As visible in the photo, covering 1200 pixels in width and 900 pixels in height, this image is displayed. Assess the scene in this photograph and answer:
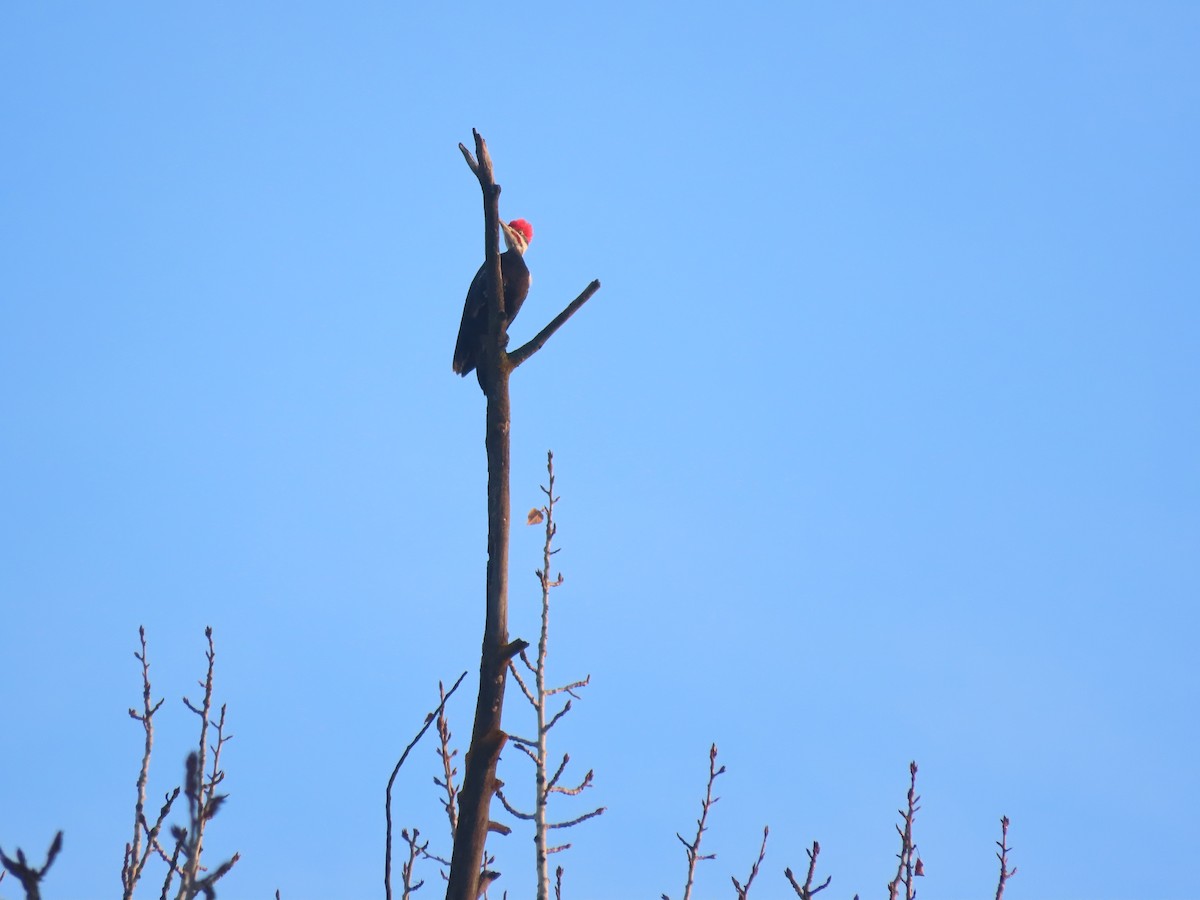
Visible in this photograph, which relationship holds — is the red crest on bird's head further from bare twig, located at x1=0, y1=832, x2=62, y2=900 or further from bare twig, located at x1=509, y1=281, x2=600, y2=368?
bare twig, located at x1=0, y1=832, x2=62, y2=900

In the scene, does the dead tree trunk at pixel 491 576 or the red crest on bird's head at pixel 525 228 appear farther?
the red crest on bird's head at pixel 525 228

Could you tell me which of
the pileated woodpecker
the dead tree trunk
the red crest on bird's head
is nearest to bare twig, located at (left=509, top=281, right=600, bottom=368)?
the dead tree trunk

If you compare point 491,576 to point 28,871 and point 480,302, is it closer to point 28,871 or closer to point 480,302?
point 28,871

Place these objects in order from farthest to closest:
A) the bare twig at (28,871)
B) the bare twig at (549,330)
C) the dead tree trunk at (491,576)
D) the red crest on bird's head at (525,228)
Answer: the red crest on bird's head at (525,228) < the bare twig at (549,330) < the dead tree trunk at (491,576) < the bare twig at (28,871)

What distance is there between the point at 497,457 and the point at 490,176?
0.96 m

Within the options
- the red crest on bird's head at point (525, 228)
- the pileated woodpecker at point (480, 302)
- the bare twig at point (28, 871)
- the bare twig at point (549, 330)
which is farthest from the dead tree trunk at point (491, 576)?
the red crest on bird's head at point (525, 228)

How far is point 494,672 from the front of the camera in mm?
3516

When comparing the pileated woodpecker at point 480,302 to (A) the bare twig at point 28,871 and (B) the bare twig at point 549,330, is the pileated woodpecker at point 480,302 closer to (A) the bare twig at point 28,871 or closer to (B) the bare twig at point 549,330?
(B) the bare twig at point 549,330

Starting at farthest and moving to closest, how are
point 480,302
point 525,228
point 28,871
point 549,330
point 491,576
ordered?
1. point 525,228
2. point 480,302
3. point 549,330
4. point 491,576
5. point 28,871

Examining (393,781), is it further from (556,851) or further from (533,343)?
(556,851)

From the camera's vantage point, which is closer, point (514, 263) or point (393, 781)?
point (393, 781)

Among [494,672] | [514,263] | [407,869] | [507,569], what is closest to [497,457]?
[507,569]

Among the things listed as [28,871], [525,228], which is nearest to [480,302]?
[525,228]

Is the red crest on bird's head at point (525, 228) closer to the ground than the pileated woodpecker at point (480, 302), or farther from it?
farther from it
